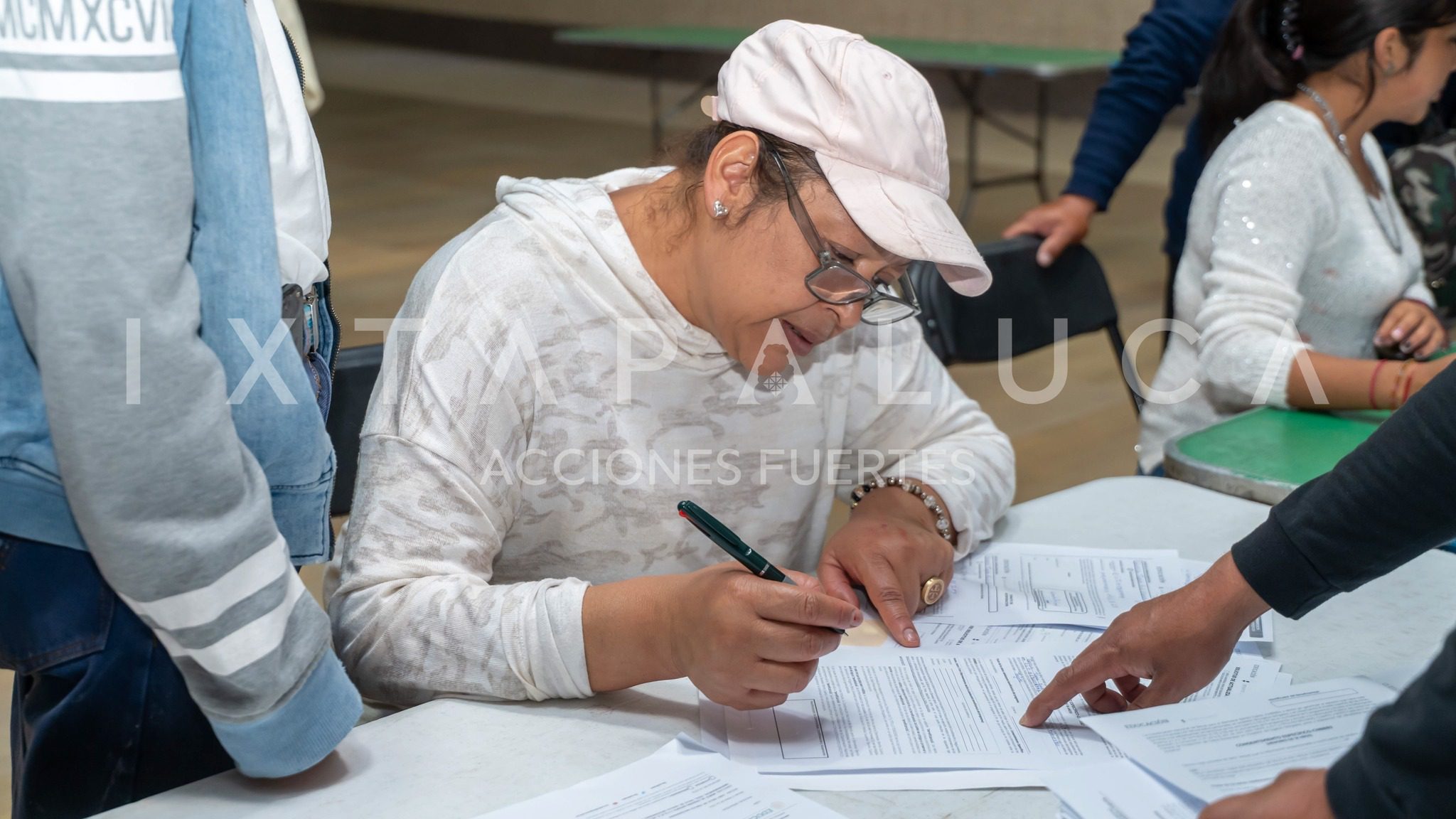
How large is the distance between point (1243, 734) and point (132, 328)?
3.09ft

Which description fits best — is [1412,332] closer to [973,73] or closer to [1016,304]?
[1016,304]

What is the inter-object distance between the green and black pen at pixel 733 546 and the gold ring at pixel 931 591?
0.95ft

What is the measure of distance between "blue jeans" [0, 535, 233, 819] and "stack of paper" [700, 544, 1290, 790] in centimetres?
48

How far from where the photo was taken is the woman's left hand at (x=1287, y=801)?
82 centimetres

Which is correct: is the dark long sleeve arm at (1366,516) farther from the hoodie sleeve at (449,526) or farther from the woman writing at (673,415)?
the hoodie sleeve at (449,526)

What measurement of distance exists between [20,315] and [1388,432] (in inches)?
42.4

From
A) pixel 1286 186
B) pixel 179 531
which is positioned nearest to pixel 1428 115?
pixel 1286 186

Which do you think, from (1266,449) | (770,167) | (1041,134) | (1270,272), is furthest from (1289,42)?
(1041,134)

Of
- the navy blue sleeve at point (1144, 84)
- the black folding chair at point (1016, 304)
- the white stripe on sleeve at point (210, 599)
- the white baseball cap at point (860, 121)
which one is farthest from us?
the navy blue sleeve at point (1144, 84)

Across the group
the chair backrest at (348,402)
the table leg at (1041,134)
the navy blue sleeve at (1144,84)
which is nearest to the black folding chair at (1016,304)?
the navy blue sleeve at (1144,84)

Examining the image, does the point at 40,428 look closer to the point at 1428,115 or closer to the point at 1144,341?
the point at 1428,115

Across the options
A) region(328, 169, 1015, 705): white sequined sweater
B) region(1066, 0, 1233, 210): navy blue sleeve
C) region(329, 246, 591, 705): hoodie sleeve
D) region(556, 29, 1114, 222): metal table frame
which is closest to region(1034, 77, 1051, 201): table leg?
region(556, 29, 1114, 222): metal table frame

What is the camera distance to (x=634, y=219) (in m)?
1.62

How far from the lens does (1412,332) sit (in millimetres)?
Answer: 2381
